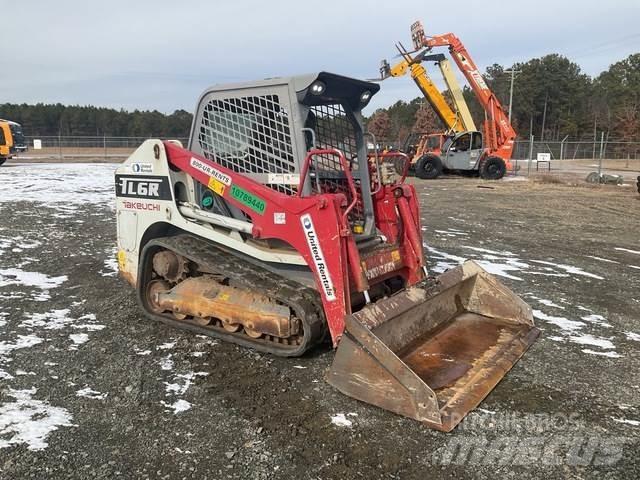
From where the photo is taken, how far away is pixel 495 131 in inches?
921

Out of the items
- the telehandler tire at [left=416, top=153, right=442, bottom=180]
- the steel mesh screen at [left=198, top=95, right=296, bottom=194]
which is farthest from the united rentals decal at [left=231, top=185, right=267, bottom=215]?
the telehandler tire at [left=416, top=153, right=442, bottom=180]

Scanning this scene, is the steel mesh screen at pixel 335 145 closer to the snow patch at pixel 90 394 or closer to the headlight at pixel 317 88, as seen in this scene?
the headlight at pixel 317 88

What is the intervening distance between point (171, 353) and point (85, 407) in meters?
0.93

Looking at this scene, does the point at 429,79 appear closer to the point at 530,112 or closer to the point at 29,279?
the point at 29,279

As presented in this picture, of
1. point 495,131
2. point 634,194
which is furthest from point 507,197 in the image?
point 495,131

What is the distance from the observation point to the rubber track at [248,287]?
3.90m

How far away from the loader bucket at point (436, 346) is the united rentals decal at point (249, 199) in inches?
46.8

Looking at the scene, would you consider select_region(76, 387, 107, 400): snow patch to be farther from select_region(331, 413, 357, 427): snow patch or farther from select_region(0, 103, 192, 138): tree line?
select_region(0, 103, 192, 138): tree line

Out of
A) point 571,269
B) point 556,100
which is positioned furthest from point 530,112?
point 571,269

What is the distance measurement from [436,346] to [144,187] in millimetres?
3012

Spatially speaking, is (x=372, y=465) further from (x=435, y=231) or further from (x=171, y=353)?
(x=435, y=231)

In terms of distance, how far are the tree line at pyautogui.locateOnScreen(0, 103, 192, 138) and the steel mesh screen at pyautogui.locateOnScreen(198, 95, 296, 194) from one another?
68.7 meters

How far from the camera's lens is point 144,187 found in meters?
5.03

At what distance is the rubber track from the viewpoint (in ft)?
12.8
